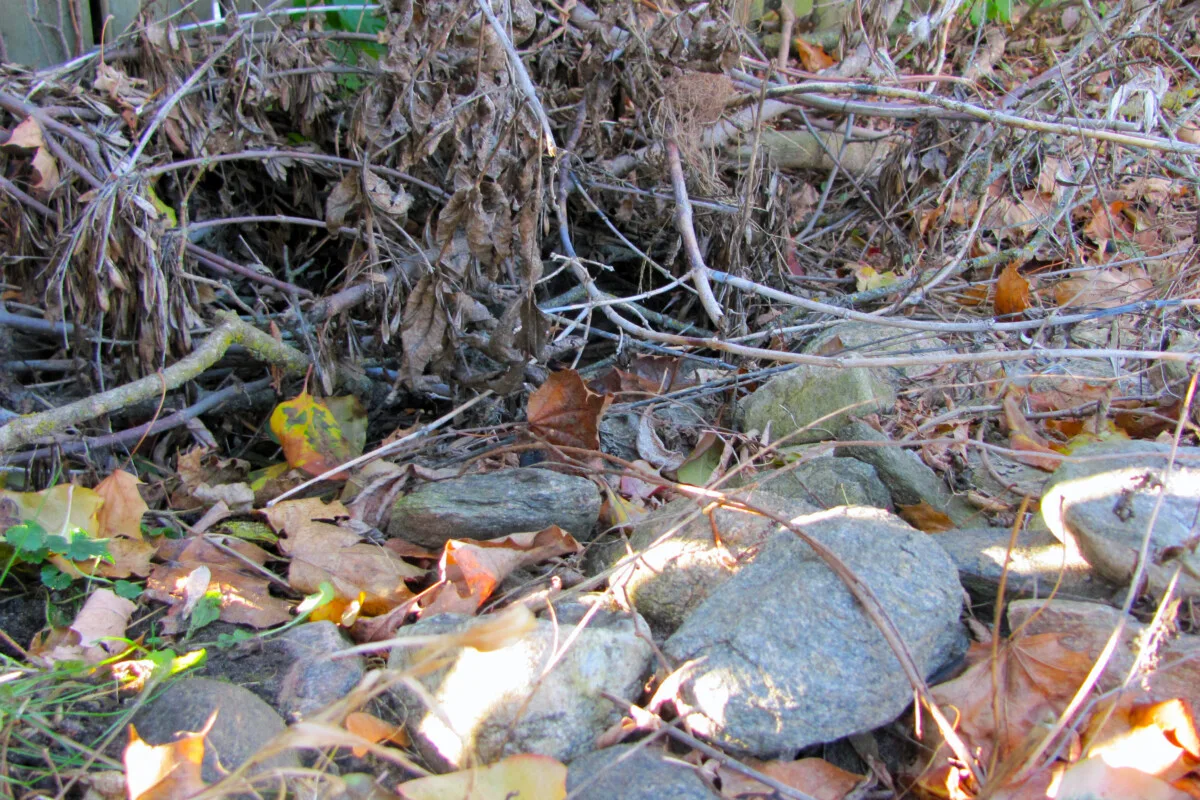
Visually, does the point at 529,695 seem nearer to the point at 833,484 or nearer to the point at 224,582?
the point at 224,582

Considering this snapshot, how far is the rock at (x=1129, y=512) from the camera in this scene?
1379 mm

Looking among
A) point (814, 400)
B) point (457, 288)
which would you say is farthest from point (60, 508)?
point (814, 400)

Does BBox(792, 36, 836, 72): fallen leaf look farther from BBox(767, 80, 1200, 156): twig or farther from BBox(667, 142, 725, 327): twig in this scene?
BBox(667, 142, 725, 327): twig

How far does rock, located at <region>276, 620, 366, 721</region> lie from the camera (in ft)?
4.52

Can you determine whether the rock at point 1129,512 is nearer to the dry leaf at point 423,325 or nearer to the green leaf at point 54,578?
the dry leaf at point 423,325

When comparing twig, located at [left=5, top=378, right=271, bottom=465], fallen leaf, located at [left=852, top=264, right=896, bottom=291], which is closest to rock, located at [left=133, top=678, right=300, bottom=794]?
twig, located at [left=5, top=378, right=271, bottom=465]

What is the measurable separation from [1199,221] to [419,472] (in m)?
2.53

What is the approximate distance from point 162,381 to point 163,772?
1144 mm

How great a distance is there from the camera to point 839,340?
251 centimetres

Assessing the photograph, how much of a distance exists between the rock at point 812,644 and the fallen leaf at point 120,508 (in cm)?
119

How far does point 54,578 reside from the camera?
5.26ft

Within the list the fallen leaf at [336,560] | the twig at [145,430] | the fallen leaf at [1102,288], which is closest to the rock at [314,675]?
the fallen leaf at [336,560]

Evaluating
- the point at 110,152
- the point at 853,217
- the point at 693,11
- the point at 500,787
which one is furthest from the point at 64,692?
the point at 853,217

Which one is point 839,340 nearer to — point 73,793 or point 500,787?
point 500,787
